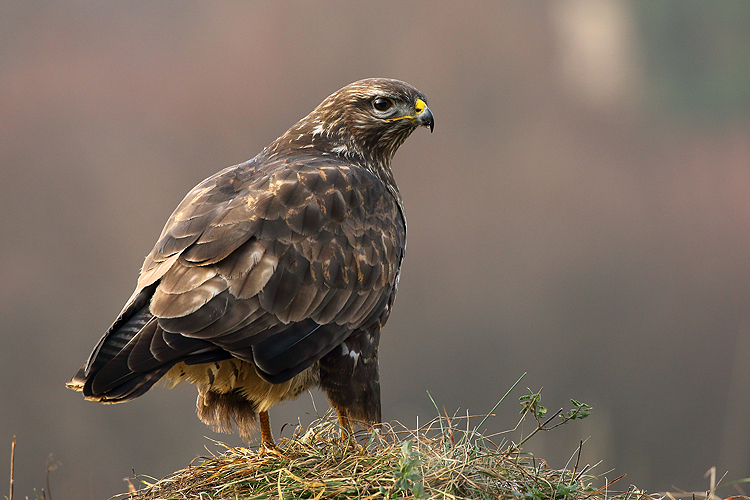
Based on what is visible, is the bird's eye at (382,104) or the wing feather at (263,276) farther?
the bird's eye at (382,104)

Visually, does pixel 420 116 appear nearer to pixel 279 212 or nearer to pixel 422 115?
pixel 422 115

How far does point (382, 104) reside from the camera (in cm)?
347

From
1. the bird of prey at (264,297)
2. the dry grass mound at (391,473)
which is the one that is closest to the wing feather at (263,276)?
the bird of prey at (264,297)

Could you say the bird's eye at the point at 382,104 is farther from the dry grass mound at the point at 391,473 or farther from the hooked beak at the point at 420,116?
the dry grass mound at the point at 391,473

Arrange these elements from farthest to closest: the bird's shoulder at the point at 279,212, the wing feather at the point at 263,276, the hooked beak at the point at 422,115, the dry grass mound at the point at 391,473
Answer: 1. the hooked beak at the point at 422,115
2. the bird's shoulder at the point at 279,212
3. the wing feather at the point at 263,276
4. the dry grass mound at the point at 391,473

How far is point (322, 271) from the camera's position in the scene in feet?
8.92

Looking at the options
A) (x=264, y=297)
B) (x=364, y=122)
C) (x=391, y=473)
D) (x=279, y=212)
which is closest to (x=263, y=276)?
(x=264, y=297)

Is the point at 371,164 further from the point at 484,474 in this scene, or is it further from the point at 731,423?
the point at 731,423

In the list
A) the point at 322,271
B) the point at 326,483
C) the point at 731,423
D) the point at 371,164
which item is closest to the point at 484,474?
the point at 326,483

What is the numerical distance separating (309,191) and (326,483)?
1.19 meters

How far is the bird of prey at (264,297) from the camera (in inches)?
92.5

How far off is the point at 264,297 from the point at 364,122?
52.0 inches

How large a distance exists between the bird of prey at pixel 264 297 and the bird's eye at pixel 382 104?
41 centimetres

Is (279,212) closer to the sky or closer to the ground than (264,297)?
closer to the sky
